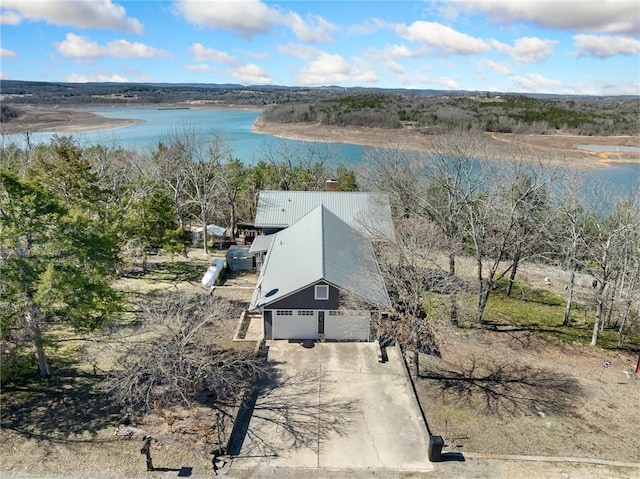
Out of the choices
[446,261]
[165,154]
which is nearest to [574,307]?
[446,261]

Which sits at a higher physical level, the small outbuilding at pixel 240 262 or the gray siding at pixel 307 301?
the gray siding at pixel 307 301

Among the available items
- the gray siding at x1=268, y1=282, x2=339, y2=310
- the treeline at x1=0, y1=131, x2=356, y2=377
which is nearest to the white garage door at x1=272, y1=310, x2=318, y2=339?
the gray siding at x1=268, y1=282, x2=339, y2=310

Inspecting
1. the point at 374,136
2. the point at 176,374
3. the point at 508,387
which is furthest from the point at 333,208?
the point at 374,136

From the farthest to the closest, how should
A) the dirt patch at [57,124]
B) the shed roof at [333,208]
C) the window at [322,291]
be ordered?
the dirt patch at [57,124] → the shed roof at [333,208] → the window at [322,291]

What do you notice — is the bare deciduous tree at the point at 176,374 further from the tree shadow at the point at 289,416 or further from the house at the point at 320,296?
the house at the point at 320,296

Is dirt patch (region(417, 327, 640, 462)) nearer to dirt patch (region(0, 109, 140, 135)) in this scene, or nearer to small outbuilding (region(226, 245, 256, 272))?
small outbuilding (region(226, 245, 256, 272))

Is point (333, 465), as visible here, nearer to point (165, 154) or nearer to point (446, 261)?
point (446, 261)

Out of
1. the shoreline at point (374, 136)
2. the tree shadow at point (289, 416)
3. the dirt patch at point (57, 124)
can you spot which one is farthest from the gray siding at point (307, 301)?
the dirt patch at point (57, 124)
